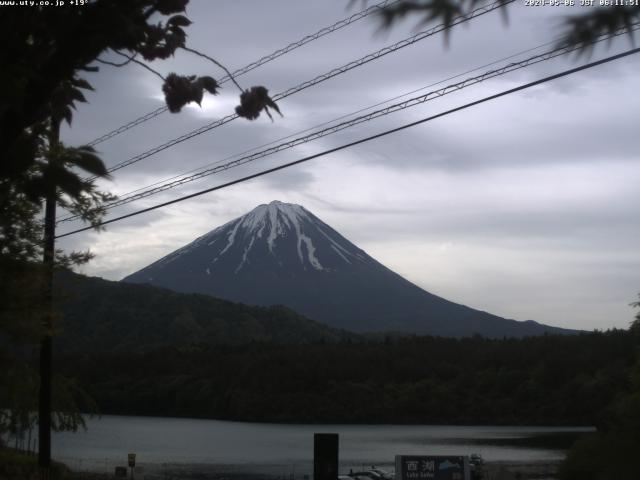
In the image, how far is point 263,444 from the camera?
83.1 m

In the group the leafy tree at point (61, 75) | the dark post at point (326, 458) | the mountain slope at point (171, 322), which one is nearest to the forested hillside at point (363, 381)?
the mountain slope at point (171, 322)

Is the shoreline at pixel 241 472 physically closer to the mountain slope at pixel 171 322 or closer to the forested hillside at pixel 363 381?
the forested hillside at pixel 363 381

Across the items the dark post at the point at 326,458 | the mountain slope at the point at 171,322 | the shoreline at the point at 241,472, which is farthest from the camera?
the mountain slope at the point at 171,322

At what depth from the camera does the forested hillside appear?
103 m

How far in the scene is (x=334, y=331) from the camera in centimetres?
19525

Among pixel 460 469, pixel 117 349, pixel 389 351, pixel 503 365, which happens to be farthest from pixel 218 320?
pixel 460 469

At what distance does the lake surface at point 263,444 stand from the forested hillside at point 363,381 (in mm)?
3324

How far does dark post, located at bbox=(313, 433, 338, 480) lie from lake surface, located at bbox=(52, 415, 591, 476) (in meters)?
39.7

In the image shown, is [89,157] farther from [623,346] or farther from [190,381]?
[190,381]

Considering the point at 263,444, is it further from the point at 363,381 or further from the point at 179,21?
the point at 179,21

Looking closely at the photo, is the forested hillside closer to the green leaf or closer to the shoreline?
the shoreline

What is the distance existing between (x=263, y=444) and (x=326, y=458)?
7065 cm

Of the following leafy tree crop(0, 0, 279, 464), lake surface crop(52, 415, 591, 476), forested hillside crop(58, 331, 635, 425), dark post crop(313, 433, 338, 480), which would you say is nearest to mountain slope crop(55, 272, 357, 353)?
forested hillside crop(58, 331, 635, 425)

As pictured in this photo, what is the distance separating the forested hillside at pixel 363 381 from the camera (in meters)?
103
